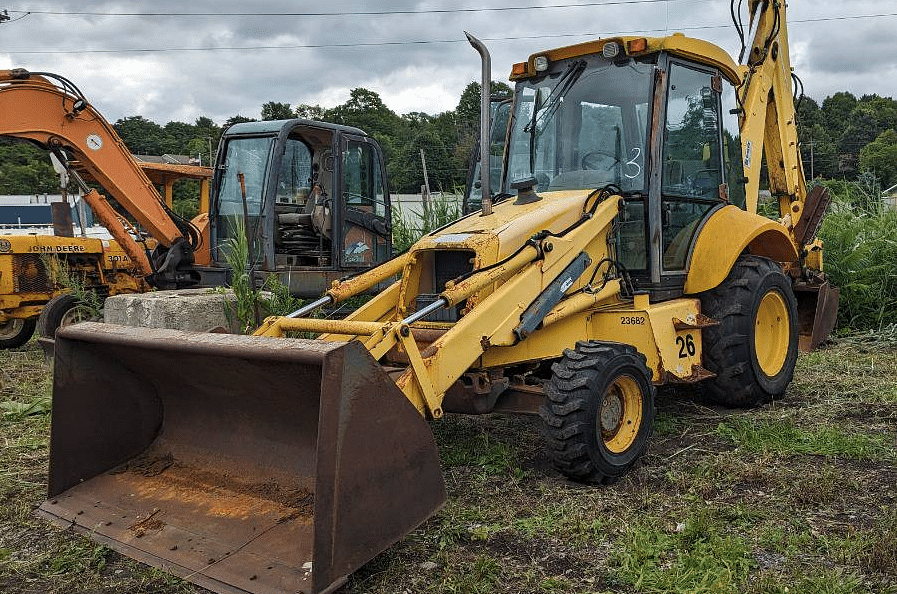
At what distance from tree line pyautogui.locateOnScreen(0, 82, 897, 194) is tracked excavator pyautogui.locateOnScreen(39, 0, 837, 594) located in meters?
28.4

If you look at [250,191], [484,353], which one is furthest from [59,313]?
[484,353]

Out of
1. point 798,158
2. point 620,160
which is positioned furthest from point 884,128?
point 620,160

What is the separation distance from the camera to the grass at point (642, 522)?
3312 mm

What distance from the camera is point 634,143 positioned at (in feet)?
17.7

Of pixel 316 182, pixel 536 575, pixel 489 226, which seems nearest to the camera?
pixel 536 575

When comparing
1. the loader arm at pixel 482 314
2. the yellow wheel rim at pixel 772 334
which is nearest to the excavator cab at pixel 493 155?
the yellow wheel rim at pixel 772 334

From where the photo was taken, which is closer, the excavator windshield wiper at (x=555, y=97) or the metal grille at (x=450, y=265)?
the metal grille at (x=450, y=265)

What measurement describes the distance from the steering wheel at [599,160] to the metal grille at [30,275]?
7.40 m

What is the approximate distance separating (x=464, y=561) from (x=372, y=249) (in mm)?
7070

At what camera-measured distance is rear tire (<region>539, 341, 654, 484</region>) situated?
4188mm

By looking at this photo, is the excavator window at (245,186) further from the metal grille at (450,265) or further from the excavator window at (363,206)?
the metal grille at (450,265)

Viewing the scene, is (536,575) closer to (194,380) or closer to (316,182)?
(194,380)

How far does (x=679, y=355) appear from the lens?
5.31 metres

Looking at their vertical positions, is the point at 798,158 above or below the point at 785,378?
above
